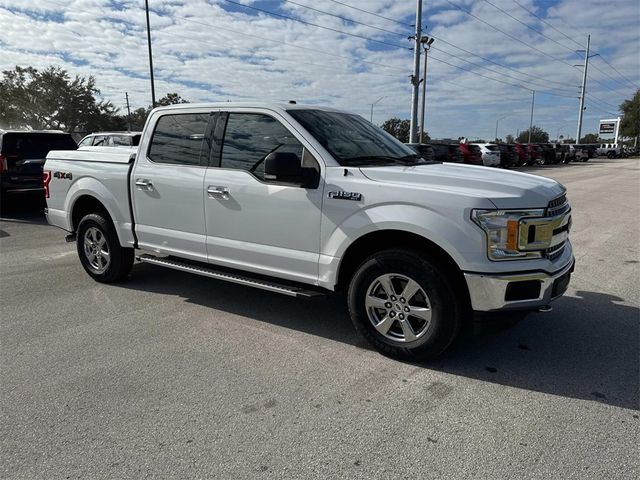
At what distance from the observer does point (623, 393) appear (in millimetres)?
3389

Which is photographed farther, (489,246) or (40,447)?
(489,246)

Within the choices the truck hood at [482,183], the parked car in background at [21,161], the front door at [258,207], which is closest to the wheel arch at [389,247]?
the front door at [258,207]

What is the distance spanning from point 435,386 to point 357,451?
37.6 inches

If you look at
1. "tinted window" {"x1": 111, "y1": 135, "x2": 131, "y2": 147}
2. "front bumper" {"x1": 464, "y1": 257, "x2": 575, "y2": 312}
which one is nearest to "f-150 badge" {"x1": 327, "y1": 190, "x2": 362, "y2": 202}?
"front bumper" {"x1": 464, "y1": 257, "x2": 575, "y2": 312}

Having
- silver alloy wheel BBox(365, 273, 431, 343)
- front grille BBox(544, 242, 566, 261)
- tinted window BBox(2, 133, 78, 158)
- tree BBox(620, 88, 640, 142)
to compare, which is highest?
tree BBox(620, 88, 640, 142)

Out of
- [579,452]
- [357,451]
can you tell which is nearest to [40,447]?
[357,451]

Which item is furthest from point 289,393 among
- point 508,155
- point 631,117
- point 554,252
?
point 631,117

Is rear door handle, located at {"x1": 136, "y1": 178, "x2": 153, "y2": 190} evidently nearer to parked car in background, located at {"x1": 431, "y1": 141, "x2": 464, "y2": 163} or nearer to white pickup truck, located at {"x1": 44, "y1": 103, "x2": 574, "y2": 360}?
white pickup truck, located at {"x1": 44, "y1": 103, "x2": 574, "y2": 360}

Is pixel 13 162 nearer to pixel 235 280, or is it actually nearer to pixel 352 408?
pixel 235 280

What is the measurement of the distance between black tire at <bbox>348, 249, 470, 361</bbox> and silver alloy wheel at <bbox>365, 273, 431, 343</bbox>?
11 mm

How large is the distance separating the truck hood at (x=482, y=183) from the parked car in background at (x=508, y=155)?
101 ft

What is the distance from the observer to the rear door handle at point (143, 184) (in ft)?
16.8

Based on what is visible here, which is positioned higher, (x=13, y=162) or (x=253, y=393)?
(x=13, y=162)

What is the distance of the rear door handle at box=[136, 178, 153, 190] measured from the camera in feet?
16.8
